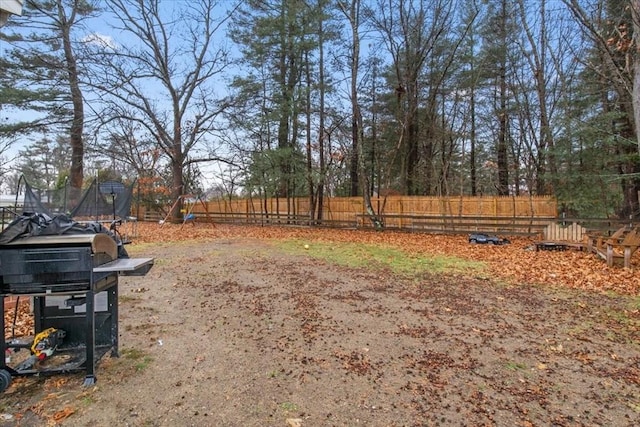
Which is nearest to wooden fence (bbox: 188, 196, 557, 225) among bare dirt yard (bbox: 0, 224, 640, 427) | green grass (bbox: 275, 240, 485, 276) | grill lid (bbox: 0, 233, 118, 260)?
green grass (bbox: 275, 240, 485, 276)

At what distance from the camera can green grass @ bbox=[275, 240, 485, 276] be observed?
297 inches

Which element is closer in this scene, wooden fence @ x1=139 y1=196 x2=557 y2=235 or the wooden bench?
the wooden bench

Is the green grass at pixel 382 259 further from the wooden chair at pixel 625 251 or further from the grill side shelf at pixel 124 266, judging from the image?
the grill side shelf at pixel 124 266

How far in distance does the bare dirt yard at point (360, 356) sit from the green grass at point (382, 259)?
939mm

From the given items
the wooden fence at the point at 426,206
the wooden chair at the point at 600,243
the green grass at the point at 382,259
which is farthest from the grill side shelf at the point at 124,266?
the wooden fence at the point at 426,206

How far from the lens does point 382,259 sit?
870 cm

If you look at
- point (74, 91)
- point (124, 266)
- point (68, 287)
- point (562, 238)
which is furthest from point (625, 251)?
point (74, 91)

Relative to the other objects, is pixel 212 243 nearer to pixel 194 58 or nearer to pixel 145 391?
pixel 145 391

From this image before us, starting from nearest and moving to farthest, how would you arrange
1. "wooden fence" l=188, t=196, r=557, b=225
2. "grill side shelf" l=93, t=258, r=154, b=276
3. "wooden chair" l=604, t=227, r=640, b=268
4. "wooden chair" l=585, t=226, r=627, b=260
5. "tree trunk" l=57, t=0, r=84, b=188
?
"grill side shelf" l=93, t=258, r=154, b=276, "wooden chair" l=604, t=227, r=640, b=268, "wooden chair" l=585, t=226, r=627, b=260, "wooden fence" l=188, t=196, r=557, b=225, "tree trunk" l=57, t=0, r=84, b=188

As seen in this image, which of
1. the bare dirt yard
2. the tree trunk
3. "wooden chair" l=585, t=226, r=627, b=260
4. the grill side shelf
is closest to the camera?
the bare dirt yard

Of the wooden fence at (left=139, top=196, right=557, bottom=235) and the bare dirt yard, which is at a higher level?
the wooden fence at (left=139, top=196, right=557, bottom=235)

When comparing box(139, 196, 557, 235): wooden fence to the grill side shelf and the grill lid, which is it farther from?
the grill lid

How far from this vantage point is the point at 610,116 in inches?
415

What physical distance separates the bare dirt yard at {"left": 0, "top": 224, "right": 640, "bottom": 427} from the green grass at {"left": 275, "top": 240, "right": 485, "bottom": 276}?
0.94 m
